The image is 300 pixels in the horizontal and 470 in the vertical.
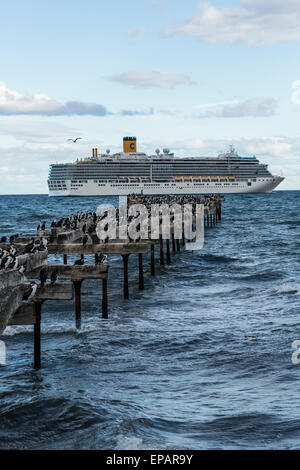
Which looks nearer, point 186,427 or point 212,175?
point 186,427

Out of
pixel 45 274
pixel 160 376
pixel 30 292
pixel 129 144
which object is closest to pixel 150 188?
pixel 129 144

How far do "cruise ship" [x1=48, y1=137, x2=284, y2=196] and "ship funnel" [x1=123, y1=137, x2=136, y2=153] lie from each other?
2.92 meters

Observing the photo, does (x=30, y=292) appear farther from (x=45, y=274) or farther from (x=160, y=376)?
(x=160, y=376)

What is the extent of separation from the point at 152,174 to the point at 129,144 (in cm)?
1467

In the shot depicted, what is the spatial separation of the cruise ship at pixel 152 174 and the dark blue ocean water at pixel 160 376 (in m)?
121

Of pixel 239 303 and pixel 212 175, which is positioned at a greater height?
pixel 212 175

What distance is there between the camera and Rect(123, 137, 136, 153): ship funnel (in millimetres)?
152500

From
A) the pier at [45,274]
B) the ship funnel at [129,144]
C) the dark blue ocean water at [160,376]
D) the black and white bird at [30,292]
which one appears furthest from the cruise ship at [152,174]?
the black and white bird at [30,292]

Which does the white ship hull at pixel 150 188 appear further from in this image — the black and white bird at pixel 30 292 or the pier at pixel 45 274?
the black and white bird at pixel 30 292

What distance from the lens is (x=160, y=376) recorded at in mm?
12180

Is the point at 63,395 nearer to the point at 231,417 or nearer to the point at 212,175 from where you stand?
the point at 231,417
